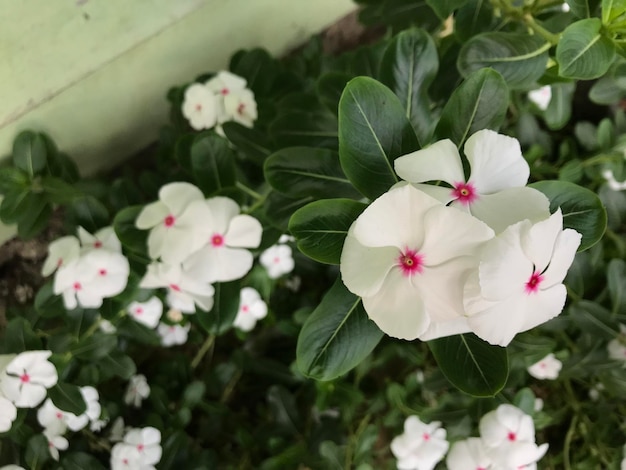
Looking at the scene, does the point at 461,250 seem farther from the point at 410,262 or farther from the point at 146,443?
the point at 146,443

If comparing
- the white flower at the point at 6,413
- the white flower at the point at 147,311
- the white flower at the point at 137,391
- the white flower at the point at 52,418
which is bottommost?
the white flower at the point at 137,391

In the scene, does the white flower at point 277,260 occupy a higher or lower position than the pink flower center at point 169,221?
lower

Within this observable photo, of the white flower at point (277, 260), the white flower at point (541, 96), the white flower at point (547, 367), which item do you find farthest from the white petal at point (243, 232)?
the white flower at point (541, 96)

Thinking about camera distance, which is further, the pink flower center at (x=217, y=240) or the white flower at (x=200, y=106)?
the white flower at (x=200, y=106)

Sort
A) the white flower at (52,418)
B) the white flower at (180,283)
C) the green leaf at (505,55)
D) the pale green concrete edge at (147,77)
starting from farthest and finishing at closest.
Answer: the pale green concrete edge at (147,77) < the white flower at (52,418) < the white flower at (180,283) < the green leaf at (505,55)

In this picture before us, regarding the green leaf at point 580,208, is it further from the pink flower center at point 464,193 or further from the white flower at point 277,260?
the white flower at point 277,260

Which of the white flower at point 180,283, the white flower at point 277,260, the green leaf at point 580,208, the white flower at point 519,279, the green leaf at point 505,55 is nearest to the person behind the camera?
the white flower at point 519,279

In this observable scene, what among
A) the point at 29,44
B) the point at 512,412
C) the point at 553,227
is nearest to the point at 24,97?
the point at 29,44

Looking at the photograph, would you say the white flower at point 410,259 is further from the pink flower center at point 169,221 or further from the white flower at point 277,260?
the white flower at point 277,260

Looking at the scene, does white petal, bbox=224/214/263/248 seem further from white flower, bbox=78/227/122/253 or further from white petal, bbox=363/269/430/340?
white petal, bbox=363/269/430/340
